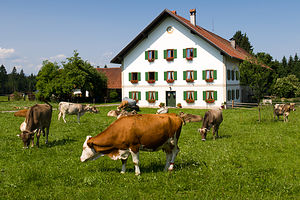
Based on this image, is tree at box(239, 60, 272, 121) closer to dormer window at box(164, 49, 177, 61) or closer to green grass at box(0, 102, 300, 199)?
green grass at box(0, 102, 300, 199)

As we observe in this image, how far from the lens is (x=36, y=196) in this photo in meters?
6.23

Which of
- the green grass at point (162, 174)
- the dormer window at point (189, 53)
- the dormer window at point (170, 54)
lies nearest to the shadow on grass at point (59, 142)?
the green grass at point (162, 174)

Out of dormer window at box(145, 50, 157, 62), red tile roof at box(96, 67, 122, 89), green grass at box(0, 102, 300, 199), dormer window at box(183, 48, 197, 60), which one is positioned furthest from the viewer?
red tile roof at box(96, 67, 122, 89)

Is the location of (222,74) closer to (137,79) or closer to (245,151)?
(137,79)

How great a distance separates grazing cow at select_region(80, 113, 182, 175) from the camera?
7363mm

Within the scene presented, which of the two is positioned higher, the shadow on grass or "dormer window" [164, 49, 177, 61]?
"dormer window" [164, 49, 177, 61]

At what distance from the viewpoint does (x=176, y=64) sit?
114ft

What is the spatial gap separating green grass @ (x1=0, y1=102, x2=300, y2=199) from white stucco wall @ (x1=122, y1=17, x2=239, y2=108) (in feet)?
70.5

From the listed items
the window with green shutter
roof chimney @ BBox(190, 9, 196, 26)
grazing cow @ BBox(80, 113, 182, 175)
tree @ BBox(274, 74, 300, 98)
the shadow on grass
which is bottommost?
the shadow on grass

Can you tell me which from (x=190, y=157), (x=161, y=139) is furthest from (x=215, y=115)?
(x=161, y=139)

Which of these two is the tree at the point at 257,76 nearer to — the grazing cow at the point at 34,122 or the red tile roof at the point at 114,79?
the grazing cow at the point at 34,122

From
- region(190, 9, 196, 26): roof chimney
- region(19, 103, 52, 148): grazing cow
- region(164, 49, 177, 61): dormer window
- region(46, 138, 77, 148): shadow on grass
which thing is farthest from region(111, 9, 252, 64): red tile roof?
region(19, 103, 52, 148): grazing cow

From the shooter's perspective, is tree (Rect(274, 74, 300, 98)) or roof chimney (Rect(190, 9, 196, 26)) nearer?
roof chimney (Rect(190, 9, 196, 26))

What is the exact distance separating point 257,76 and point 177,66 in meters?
16.8
